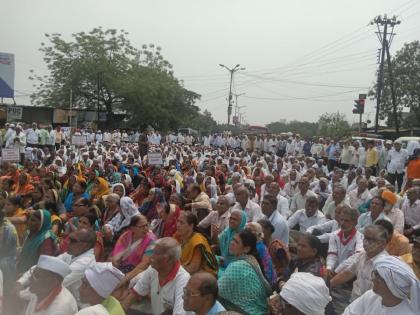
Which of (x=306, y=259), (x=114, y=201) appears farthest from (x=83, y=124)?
(x=306, y=259)

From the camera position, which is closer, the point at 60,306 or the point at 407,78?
the point at 60,306

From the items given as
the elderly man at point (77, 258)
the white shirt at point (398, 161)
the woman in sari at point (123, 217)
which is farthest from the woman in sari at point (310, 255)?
the white shirt at point (398, 161)

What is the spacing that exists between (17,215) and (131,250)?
6.50 ft

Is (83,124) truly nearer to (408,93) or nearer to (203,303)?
(408,93)

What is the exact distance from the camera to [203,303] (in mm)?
2822

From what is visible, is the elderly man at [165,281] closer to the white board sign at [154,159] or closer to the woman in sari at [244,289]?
the woman in sari at [244,289]

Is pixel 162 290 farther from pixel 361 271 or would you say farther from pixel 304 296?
pixel 361 271

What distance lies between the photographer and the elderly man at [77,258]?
3.89m

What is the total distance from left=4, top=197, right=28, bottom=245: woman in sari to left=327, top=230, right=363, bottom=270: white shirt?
11.6 feet

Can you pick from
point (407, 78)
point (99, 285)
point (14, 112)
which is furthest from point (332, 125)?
point (99, 285)

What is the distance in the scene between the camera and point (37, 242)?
478cm

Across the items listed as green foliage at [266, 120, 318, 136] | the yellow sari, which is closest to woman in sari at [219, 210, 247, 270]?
the yellow sari

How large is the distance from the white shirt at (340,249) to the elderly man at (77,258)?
2.28 meters

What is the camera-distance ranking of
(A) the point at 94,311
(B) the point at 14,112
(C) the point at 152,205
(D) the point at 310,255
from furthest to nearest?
(B) the point at 14,112, (C) the point at 152,205, (D) the point at 310,255, (A) the point at 94,311
